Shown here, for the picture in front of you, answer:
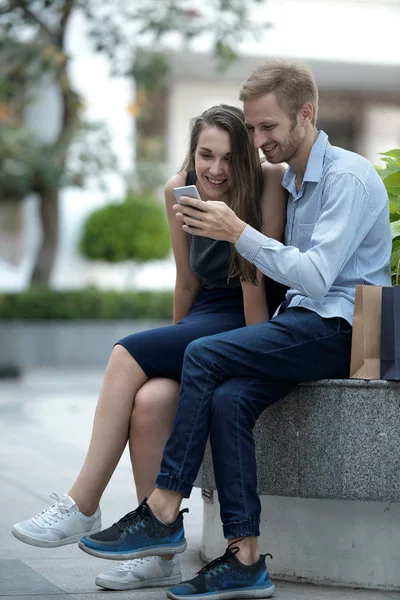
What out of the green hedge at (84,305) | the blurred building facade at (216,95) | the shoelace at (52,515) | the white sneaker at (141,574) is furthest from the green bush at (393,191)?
the blurred building facade at (216,95)

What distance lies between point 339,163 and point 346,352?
0.59 meters

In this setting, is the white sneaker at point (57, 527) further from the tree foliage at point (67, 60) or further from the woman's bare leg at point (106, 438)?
the tree foliage at point (67, 60)

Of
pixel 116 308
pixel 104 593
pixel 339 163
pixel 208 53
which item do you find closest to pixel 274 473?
pixel 104 593

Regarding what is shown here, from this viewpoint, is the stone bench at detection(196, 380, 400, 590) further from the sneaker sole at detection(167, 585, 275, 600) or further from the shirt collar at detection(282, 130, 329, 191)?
the shirt collar at detection(282, 130, 329, 191)

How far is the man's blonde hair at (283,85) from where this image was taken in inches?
127

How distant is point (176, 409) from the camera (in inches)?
127

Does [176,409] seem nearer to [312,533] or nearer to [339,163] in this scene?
[312,533]

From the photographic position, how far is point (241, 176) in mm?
3395

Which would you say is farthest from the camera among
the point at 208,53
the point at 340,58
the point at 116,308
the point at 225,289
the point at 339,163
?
the point at 340,58

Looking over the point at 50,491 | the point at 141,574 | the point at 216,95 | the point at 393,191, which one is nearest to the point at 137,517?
the point at 141,574

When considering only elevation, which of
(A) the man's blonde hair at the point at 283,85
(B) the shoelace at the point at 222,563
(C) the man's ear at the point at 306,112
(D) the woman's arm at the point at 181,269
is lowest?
(B) the shoelace at the point at 222,563

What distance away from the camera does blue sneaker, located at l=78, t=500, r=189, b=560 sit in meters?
3.03

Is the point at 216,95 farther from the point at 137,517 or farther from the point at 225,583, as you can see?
the point at 225,583

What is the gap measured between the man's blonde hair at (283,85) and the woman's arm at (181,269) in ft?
1.72
